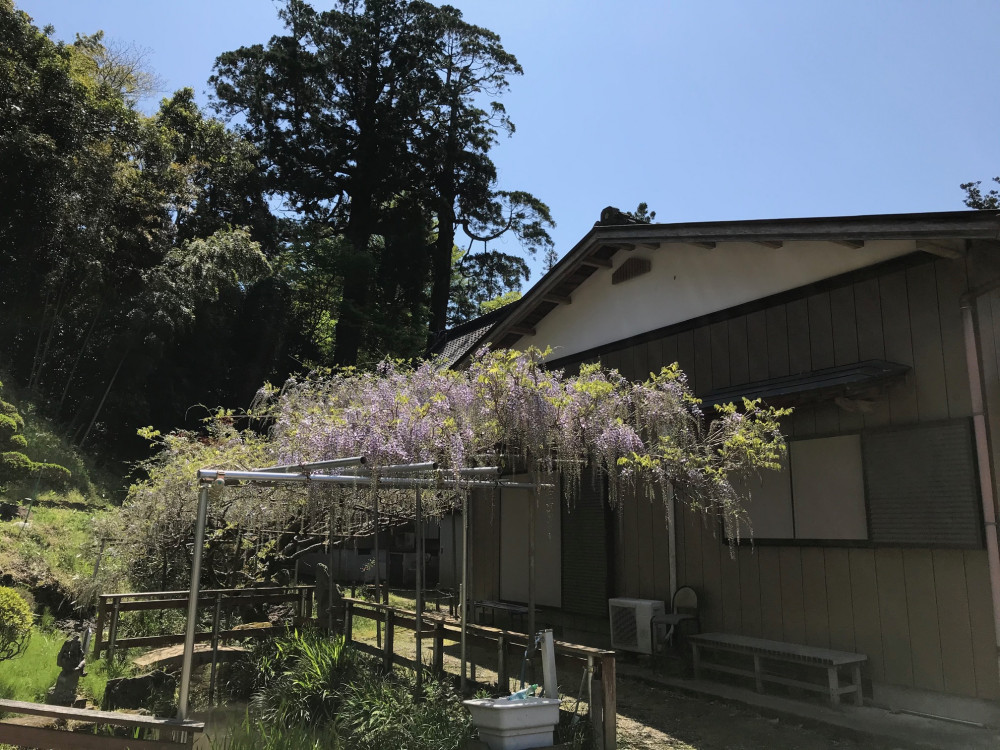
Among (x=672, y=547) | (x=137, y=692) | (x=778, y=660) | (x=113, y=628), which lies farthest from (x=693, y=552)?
(x=113, y=628)

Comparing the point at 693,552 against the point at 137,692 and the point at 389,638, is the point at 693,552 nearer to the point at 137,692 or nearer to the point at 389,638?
the point at 389,638

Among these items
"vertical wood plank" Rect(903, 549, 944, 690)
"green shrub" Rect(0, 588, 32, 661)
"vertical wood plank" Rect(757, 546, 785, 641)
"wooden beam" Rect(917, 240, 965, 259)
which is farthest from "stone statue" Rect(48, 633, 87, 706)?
"wooden beam" Rect(917, 240, 965, 259)

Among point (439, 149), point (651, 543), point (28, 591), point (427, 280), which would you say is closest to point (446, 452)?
point (651, 543)

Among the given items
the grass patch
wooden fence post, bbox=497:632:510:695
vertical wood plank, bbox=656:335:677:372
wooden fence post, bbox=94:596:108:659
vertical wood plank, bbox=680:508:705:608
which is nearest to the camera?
wooden fence post, bbox=497:632:510:695

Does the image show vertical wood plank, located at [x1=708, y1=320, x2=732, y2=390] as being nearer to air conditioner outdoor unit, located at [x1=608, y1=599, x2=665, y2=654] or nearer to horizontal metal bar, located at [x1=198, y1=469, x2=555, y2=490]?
air conditioner outdoor unit, located at [x1=608, y1=599, x2=665, y2=654]

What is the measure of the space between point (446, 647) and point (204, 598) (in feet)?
9.89

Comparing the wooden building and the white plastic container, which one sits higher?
the wooden building

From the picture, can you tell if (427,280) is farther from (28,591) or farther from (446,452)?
(446,452)

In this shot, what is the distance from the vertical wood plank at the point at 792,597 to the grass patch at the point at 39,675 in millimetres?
6157

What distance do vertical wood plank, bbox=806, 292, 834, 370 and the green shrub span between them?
8057 mm

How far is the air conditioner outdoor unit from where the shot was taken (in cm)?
742

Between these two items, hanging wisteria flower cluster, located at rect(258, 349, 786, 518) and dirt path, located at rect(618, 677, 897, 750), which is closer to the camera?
dirt path, located at rect(618, 677, 897, 750)

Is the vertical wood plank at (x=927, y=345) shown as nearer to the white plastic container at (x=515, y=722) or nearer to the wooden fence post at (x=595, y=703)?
the wooden fence post at (x=595, y=703)

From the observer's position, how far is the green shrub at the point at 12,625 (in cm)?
675
